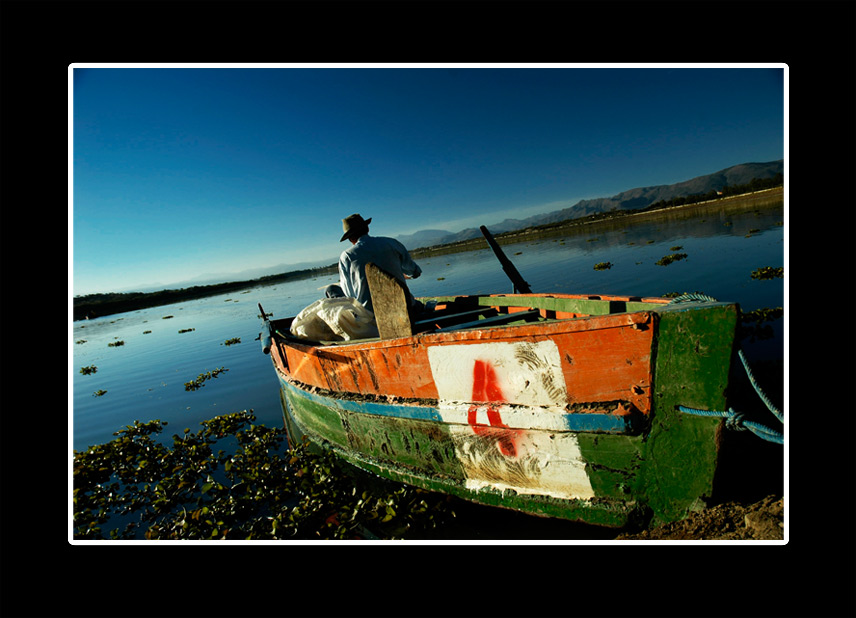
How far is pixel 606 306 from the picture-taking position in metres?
4.37

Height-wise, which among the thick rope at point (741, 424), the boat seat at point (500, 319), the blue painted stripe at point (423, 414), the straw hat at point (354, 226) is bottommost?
the blue painted stripe at point (423, 414)

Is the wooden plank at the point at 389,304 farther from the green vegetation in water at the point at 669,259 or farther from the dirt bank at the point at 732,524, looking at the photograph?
the green vegetation in water at the point at 669,259

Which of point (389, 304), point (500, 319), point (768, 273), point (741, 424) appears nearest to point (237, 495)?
point (389, 304)

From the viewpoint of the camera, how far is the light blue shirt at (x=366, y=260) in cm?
448

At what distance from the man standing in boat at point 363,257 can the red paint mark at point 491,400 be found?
1.80m

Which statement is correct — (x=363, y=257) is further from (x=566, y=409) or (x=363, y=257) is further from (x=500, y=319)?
(x=566, y=409)

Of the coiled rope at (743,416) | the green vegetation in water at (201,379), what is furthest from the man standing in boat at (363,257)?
the green vegetation in water at (201,379)

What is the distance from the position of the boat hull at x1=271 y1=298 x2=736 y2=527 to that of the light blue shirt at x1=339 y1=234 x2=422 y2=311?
0.91 meters

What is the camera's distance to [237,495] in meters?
4.75

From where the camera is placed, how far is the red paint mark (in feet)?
9.86

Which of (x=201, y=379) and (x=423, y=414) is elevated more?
(x=423, y=414)

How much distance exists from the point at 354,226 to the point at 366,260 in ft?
1.81

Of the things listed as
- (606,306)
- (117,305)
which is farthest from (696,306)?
(117,305)
